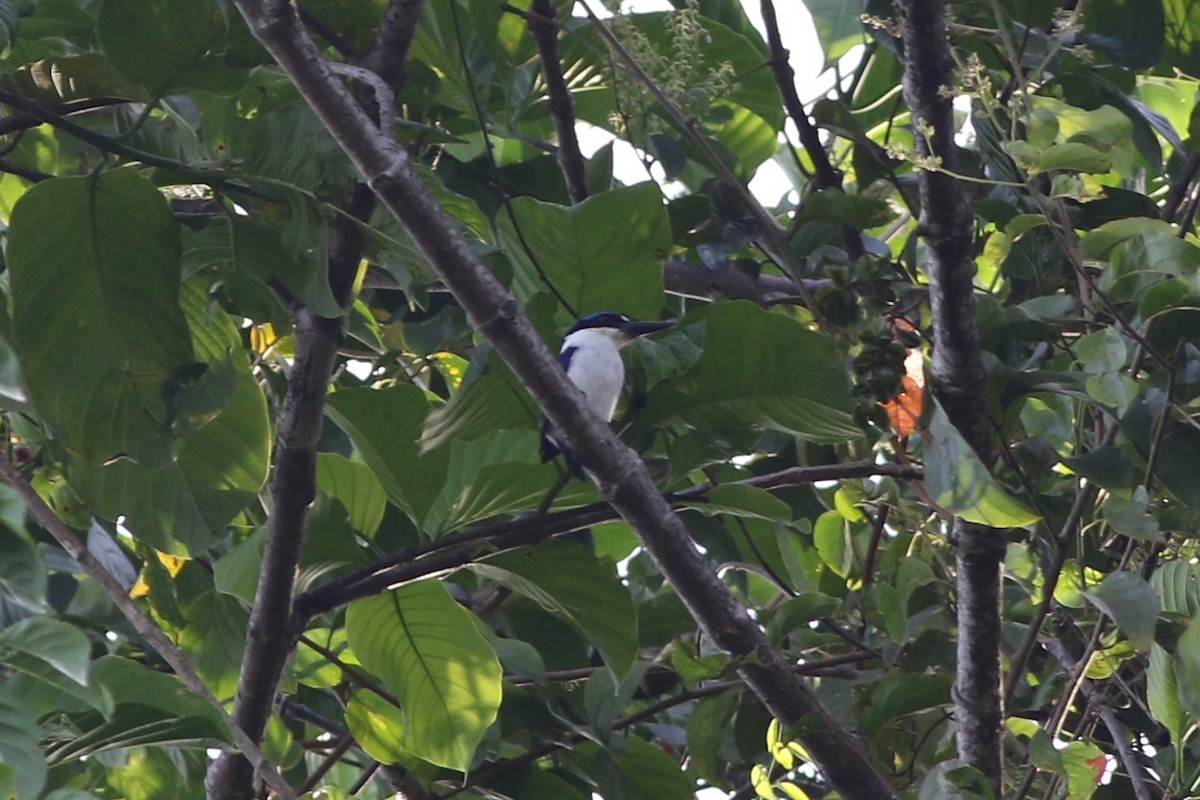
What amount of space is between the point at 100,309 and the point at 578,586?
2.38 ft

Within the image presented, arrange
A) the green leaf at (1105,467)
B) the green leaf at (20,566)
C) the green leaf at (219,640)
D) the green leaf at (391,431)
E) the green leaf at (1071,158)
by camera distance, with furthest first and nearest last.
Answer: the green leaf at (219,640) → the green leaf at (391,431) → the green leaf at (1105,467) → the green leaf at (1071,158) → the green leaf at (20,566)

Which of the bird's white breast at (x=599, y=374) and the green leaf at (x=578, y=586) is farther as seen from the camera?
the bird's white breast at (x=599, y=374)

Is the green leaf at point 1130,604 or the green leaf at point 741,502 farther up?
the green leaf at point 1130,604

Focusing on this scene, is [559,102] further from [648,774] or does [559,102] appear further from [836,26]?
[648,774]

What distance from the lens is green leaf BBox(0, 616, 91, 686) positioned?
109cm

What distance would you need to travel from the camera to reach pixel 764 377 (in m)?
1.82

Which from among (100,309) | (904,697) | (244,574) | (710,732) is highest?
(100,309)

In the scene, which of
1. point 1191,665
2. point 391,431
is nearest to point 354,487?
point 391,431

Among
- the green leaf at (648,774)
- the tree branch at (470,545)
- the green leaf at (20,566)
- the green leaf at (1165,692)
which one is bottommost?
the green leaf at (648,774)

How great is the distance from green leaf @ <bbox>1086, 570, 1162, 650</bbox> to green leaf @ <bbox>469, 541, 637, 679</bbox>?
656mm

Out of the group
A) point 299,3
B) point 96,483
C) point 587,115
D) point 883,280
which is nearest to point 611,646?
point 883,280

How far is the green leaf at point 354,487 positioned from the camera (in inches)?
82.4

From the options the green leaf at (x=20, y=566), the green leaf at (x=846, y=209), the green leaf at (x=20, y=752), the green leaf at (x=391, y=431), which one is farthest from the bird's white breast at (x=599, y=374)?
the green leaf at (x=20, y=566)

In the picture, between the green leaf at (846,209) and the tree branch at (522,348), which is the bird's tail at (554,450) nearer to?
the tree branch at (522,348)
